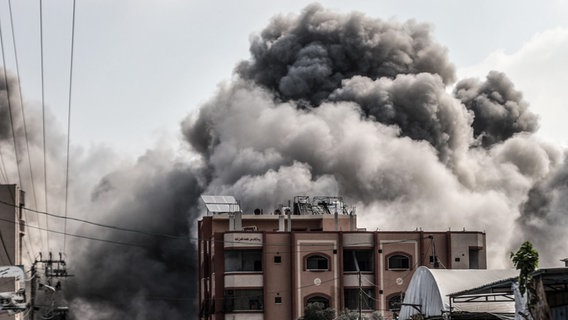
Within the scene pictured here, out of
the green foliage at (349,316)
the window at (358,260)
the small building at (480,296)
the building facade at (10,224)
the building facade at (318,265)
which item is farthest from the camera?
the window at (358,260)

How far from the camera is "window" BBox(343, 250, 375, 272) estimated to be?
94.7 m

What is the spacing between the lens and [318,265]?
9375 centimetres

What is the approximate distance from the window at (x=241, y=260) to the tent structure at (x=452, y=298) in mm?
39181

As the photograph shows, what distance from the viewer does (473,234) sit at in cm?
9538

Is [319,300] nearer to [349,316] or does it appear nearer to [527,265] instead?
[349,316]

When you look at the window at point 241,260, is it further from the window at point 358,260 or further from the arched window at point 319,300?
the window at point 358,260

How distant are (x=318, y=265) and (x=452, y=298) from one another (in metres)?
47.3

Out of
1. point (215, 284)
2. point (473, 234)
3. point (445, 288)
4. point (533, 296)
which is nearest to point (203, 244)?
point (215, 284)

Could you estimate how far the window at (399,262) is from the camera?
94.6 meters

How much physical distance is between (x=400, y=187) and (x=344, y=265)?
3126 cm

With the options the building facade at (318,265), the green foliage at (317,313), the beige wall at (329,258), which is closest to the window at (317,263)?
the building facade at (318,265)

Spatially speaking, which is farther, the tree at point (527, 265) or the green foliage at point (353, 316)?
the green foliage at point (353, 316)

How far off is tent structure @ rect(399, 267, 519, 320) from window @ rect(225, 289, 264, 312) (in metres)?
38.7

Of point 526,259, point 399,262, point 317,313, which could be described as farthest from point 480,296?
point 399,262
